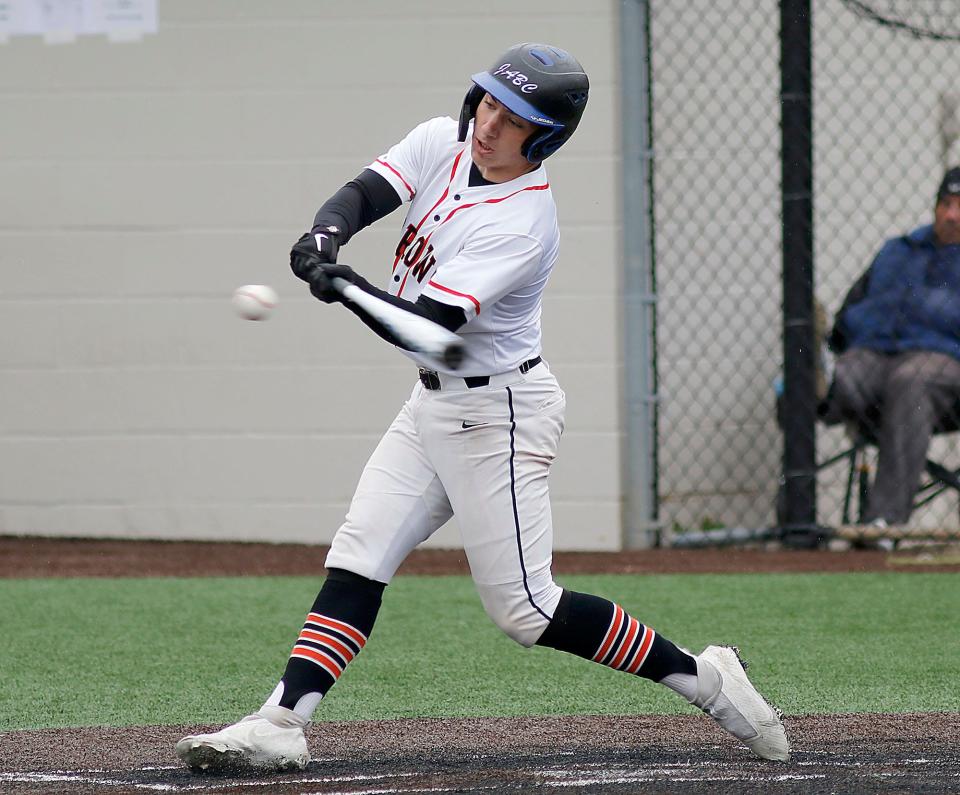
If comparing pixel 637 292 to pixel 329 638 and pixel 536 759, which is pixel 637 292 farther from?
pixel 329 638

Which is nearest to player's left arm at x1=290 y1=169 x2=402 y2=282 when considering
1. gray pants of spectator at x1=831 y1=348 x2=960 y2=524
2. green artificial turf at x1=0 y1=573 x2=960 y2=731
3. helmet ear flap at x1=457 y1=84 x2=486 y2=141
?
helmet ear flap at x1=457 y1=84 x2=486 y2=141

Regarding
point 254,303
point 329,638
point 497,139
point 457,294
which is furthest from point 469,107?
point 329,638

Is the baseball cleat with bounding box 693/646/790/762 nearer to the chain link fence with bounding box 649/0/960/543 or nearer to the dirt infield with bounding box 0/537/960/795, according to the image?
the dirt infield with bounding box 0/537/960/795

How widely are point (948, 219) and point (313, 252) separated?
5.17 metres

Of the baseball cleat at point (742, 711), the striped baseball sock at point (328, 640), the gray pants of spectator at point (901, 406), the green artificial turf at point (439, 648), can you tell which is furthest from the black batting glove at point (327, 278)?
the gray pants of spectator at point (901, 406)

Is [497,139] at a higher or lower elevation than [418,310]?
higher

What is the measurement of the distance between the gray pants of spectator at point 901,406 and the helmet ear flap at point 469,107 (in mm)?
4453

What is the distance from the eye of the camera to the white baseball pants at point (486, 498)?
145 inches

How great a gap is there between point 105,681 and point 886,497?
424 cm

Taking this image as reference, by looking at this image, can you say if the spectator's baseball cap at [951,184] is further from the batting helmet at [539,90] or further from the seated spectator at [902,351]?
the batting helmet at [539,90]

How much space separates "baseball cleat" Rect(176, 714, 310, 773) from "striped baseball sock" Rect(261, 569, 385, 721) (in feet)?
0.18

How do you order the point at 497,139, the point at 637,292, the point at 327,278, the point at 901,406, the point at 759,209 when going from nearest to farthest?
the point at 327,278 → the point at 497,139 → the point at 901,406 → the point at 637,292 → the point at 759,209

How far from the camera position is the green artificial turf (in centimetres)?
453

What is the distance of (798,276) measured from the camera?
798cm
